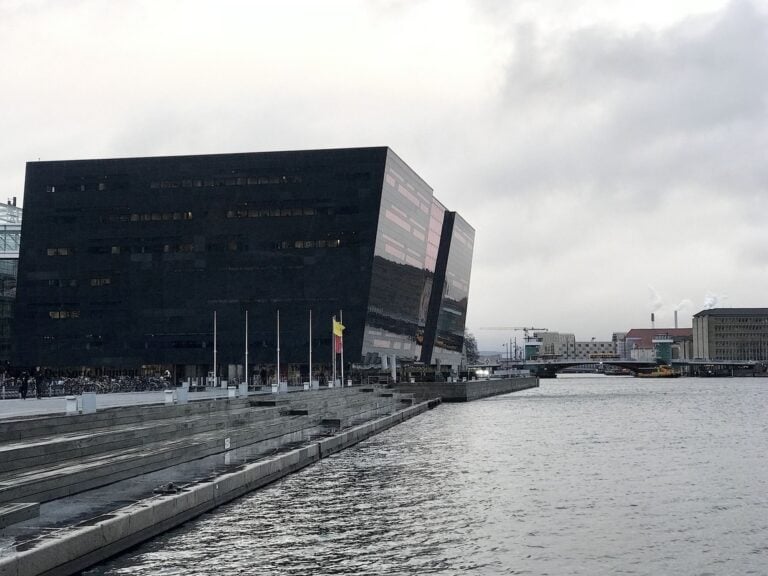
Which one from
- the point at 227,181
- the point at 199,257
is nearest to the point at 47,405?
the point at 199,257

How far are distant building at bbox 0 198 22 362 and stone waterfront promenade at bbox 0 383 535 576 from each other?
112m

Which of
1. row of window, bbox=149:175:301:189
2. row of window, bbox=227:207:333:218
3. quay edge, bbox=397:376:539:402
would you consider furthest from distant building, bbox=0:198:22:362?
quay edge, bbox=397:376:539:402

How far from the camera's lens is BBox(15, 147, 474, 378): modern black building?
138 metres

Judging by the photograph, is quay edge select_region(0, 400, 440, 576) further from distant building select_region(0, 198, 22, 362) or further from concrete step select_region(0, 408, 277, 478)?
distant building select_region(0, 198, 22, 362)

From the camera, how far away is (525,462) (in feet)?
134

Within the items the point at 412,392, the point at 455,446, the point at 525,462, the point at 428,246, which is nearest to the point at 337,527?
the point at 525,462

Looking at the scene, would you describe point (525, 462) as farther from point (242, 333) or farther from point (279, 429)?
point (242, 333)

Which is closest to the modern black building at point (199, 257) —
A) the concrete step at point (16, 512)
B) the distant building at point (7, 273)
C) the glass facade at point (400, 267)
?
the glass facade at point (400, 267)

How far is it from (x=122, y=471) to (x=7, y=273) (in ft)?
454

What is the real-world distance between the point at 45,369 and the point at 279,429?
109 m

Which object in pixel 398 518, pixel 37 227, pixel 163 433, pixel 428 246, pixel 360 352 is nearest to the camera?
pixel 398 518

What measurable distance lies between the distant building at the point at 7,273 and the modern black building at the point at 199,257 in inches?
185

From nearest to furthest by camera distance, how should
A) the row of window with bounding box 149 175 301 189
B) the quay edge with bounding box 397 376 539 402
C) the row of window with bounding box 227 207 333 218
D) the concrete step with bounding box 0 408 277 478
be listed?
the concrete step with bounding box 0 408 277 478 → the quay edge with bounding box 397 376 539 402 → the row of window with bounding box 227 207 333 218 → the row of window with bounding box 149 175 301 189

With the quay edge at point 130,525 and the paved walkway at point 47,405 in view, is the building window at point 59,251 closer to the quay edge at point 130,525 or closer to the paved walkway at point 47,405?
the paved walkway at point 47,405
